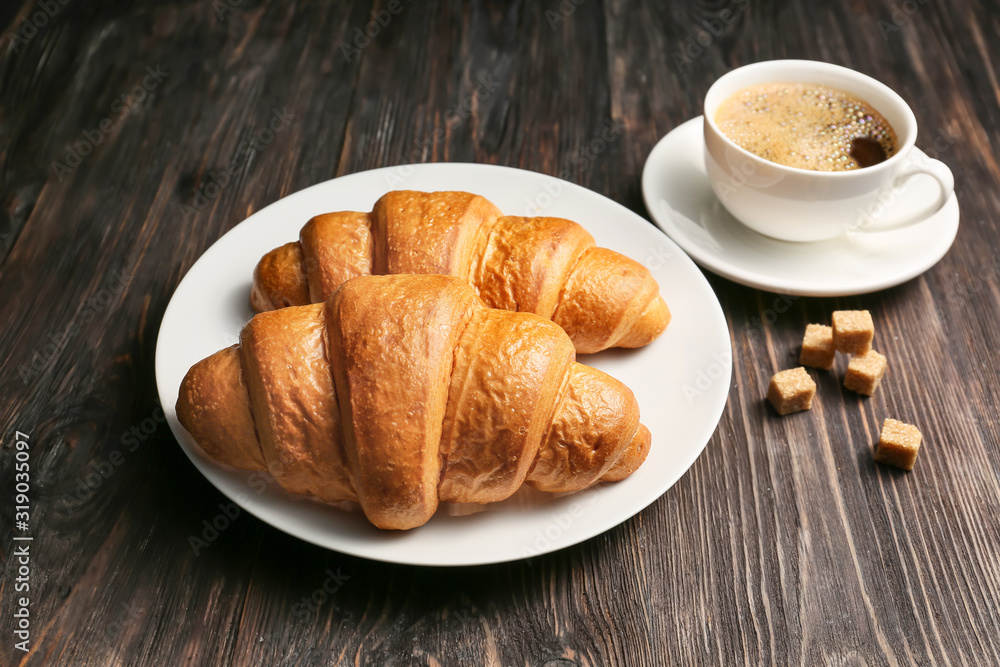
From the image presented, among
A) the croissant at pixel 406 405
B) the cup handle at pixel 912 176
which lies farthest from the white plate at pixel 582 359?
the cup handle at pixel 912 176

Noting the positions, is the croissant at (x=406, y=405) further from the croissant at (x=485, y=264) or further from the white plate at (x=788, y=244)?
Answer: the white plate at (x=788, y=244)

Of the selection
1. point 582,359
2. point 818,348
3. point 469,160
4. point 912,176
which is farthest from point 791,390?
point 469,160

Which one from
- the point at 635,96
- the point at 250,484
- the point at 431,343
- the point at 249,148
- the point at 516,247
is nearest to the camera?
the point at 431,343

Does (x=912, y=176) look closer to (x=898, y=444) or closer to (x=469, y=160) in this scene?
(x=898, y=444)

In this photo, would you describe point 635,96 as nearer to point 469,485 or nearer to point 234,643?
point 469,485

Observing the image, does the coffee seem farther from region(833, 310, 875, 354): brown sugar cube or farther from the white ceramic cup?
region(833, 310, 875, 354): brown sugar cube

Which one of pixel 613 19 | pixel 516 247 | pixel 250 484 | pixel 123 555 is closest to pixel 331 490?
pixel 250 484
